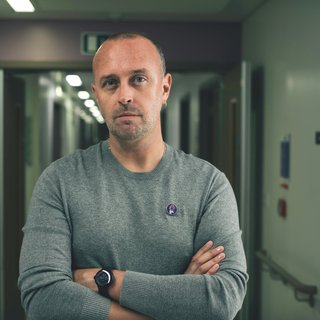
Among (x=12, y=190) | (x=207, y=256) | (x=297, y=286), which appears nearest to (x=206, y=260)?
(x=207, y=256)

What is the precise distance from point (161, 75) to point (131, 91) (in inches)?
4.5

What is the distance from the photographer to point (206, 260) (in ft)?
4.69

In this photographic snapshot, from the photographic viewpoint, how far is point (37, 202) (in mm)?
1456

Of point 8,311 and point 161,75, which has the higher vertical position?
point 161,75

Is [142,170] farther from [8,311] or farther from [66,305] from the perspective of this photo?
[8,311]

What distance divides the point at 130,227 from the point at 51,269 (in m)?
0.22

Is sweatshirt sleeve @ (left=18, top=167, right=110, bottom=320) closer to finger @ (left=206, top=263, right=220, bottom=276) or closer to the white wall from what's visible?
finger @ (left=206, top=263, right=220, bottom=276)

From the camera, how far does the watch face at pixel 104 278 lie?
137 centimetres

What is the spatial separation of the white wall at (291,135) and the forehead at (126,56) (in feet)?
4.77

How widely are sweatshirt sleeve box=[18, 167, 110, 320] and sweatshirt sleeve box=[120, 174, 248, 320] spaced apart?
93mm

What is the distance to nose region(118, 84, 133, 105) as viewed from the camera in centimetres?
144

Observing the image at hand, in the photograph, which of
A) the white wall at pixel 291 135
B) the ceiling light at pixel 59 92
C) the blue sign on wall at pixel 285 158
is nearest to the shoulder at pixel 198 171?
the white wall at pixel 291 135

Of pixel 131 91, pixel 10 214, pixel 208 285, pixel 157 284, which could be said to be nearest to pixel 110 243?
pixel 157 284

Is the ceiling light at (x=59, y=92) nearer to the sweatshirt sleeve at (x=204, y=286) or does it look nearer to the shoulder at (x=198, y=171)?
the shoulder at (x=198, y=171)
